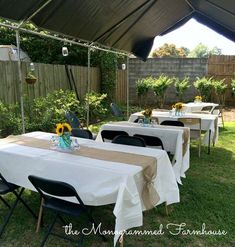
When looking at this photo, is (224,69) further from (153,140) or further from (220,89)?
(153,140)

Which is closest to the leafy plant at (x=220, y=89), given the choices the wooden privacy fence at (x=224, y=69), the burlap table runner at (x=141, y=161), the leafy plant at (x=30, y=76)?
the wooden privacy fence at (x=224, y=69)

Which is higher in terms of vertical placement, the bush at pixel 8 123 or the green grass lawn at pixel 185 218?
the bush at pixel 8 123

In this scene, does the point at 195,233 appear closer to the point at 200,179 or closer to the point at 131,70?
the point at 200,179

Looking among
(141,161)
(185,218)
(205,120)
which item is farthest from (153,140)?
(205,120)

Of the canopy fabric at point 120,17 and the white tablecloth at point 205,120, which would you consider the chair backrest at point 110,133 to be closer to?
the white tablecloth at point 205,120

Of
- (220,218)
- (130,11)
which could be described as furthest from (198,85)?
(220,218)

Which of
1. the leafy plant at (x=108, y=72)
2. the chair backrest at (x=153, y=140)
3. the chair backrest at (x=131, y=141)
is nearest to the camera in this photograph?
the chair backrest at (x=131, y=141)

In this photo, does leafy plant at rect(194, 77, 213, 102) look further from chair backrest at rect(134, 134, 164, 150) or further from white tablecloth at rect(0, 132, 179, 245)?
white tablecloth at rect(0, 132, 179, 245)

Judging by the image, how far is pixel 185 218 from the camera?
10.1ft

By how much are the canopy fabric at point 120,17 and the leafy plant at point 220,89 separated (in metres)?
4.22

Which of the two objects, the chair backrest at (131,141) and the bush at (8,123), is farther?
the bush at (8,123)

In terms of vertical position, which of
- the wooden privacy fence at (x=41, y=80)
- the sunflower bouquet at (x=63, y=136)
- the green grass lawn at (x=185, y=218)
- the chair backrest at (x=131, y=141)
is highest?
the wooden privacy fence at (x=41, y=80)

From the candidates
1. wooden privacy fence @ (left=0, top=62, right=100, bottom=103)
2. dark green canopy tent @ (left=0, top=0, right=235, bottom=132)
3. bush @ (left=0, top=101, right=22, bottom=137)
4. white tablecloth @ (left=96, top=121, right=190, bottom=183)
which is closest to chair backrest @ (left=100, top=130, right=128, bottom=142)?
white tablecloth @ (left=96, top=121, right=190, bottom=183)

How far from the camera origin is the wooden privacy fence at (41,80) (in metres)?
6.91
